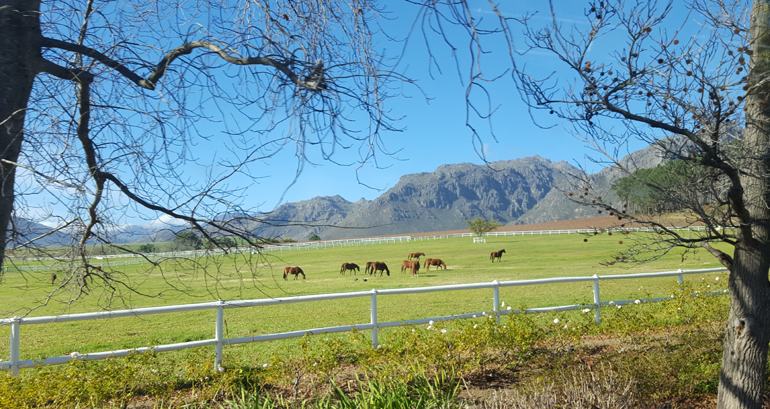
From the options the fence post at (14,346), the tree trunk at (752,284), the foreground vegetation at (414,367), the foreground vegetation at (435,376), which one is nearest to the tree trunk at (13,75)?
the foreground vegetation at (414,367)

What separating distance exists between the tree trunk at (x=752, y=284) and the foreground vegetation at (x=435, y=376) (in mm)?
800

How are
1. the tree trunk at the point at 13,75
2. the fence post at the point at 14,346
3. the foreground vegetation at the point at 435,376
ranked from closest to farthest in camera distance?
1. the tree trunk at the point at 13,75
2. the foreground vegetation at the point at 435,376
3. the fence post at the point at 14,346

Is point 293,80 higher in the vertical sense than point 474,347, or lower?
higher

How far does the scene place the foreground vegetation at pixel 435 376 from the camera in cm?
461

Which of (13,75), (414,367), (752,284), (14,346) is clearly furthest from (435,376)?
(14,346)

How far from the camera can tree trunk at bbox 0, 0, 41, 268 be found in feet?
7.97

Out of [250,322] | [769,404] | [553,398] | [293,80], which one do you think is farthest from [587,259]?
[293,80]

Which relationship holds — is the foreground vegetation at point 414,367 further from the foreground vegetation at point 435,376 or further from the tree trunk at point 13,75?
the tree trunk at point 13,75

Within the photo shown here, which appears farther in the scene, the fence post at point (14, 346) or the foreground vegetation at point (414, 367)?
the fence post at point (14, 346)

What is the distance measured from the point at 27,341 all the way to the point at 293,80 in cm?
1305

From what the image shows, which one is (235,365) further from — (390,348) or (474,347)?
(474,347)

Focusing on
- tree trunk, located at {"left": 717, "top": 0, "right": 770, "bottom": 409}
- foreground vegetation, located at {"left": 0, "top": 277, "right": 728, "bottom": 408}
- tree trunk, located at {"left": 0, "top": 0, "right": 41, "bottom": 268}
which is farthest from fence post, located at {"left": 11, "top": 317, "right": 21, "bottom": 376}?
tree trunk, located at {"left": 717, "top": 0, "right": 770, "bottom": 409}

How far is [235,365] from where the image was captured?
257 inches

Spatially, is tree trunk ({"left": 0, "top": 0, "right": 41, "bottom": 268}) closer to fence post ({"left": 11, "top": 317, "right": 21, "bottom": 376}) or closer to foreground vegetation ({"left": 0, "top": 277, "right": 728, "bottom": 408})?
foreground vegetation ({"left": 0, "top": 277, "right": 728, "bottom": 408})
